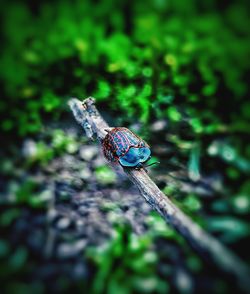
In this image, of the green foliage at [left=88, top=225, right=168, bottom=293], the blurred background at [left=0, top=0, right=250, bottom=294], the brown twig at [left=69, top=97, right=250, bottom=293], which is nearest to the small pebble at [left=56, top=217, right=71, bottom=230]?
the blurred background at [left=0, top=0, right=250, bottom=294]

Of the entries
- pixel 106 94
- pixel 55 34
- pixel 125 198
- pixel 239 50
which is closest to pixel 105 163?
pixel 125 198

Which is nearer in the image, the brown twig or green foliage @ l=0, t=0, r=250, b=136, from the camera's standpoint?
the brown twig

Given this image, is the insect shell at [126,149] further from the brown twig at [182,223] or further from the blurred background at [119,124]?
the blurred background at [119,124]

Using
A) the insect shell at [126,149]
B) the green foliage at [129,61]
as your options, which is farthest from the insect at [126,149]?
the green foliage at [129,61]

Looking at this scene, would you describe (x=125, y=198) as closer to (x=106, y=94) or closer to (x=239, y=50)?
(x=106, y=94)

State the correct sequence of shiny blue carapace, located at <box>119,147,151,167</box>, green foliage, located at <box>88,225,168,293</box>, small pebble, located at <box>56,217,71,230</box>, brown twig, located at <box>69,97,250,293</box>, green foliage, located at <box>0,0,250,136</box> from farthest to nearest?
small pebble, located at <box>56,217,71,230</box>
green foliage, located at <box>0,0,250,136</box>
green foliage, located at <box>88,225,168,293</box>
shiny blue carapace, located at <box>119,147,151,167</box>
brown twig, located at <box>69,97,250,293</box>

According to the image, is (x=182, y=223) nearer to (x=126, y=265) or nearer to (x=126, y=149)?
(x=126, y=149)

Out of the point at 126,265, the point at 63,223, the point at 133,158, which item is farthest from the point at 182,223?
the point at 63,223

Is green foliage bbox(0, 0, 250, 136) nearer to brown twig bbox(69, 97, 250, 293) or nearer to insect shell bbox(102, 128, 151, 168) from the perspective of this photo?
brown twig bbox(69, 97, 250, 293)
